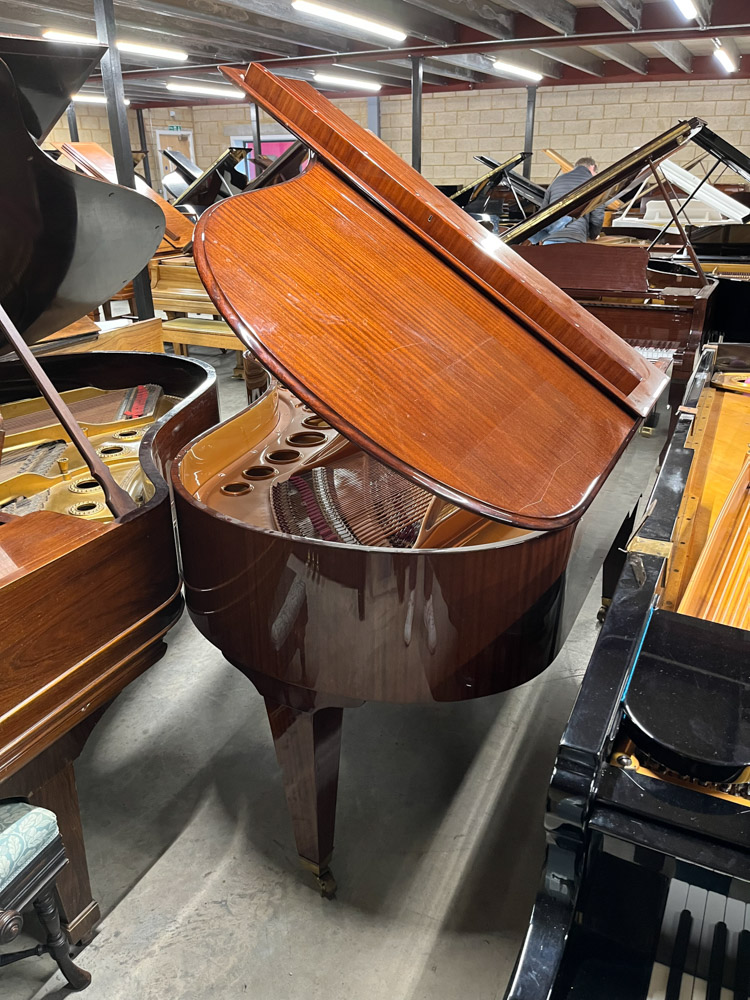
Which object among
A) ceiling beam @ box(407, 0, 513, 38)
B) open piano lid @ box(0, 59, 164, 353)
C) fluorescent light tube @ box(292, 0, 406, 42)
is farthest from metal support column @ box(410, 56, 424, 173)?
open piano lid @ box(0, 59, 164, 353)

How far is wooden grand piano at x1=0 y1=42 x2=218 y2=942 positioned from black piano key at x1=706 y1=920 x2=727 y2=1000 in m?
1.31

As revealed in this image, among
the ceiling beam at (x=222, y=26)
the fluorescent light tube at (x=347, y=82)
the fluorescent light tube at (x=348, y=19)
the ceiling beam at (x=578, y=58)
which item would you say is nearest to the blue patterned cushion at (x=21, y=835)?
the fluorescent light tube at (x=348, y=19)

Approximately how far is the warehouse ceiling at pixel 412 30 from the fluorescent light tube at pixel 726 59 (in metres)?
0.09

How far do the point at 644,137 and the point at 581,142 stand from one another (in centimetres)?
106

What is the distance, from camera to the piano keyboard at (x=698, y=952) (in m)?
1.07

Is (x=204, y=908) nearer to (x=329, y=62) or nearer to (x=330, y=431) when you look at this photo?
(x=330, y=431)

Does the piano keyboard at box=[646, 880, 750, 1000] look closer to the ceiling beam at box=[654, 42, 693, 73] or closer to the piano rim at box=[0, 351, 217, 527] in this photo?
the piano rim at box=[0, 351, 217, 527]

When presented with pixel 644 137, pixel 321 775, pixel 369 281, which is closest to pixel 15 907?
pixel 321 775

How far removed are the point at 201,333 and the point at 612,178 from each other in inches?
146

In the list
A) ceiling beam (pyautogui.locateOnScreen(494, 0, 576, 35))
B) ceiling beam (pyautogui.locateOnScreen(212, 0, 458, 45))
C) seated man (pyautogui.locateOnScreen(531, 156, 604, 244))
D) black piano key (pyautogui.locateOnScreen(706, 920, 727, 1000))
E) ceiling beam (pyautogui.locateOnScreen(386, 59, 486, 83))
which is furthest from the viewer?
ceiling beam (pyautogui.locateOnScreen(386, 59, 486, 83))

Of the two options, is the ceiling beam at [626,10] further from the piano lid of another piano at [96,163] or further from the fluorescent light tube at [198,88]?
the fluorescent light tube at [198,88]

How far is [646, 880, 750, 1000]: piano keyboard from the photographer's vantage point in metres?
1.07

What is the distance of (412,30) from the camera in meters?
7.18

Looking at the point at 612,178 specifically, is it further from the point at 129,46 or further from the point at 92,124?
the point at 92,124
